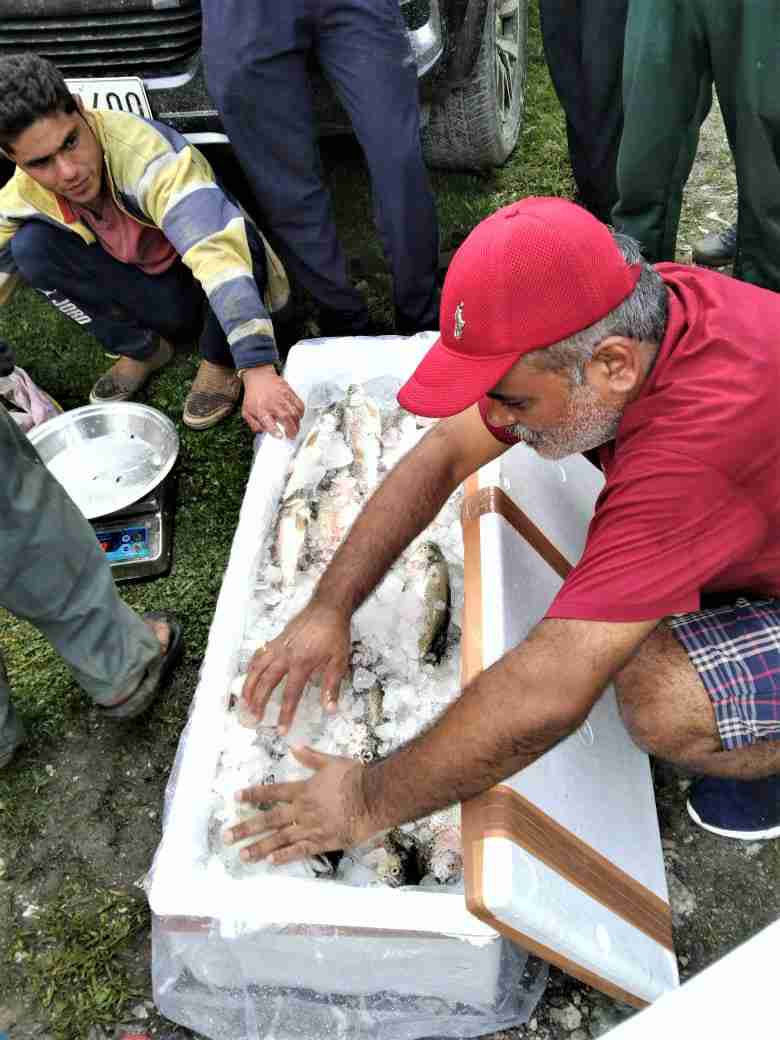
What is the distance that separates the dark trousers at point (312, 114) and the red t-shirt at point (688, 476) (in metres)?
1.75

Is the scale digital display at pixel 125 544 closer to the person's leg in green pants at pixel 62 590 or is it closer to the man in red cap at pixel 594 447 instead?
the person's leg in green pants at pixel 62 590

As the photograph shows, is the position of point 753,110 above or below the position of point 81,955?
above

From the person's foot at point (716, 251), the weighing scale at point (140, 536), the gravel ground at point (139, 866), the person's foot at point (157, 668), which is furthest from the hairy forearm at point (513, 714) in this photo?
the person's foot at point (716, 251)

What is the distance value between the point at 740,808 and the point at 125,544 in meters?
2.18

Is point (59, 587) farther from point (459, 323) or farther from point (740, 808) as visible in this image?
point (740, 808)

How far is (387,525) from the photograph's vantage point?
2.14 metres

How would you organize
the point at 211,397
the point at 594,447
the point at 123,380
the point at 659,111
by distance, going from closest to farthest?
the point at 594,447, the point at 659,111, the point at 211,397, the point at 123,380

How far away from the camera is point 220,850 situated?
1.92m

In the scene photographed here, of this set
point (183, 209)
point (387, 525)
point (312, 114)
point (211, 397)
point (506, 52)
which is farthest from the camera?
point (506, 52)

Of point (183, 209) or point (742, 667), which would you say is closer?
point (742, 667)

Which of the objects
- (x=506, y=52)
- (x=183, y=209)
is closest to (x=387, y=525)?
(x=183, y=209)

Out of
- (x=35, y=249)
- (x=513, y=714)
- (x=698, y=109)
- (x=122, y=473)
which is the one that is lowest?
(x=122, y=473)

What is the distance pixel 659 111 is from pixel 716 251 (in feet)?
3.75

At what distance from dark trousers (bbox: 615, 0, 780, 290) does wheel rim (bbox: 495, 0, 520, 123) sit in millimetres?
1280
